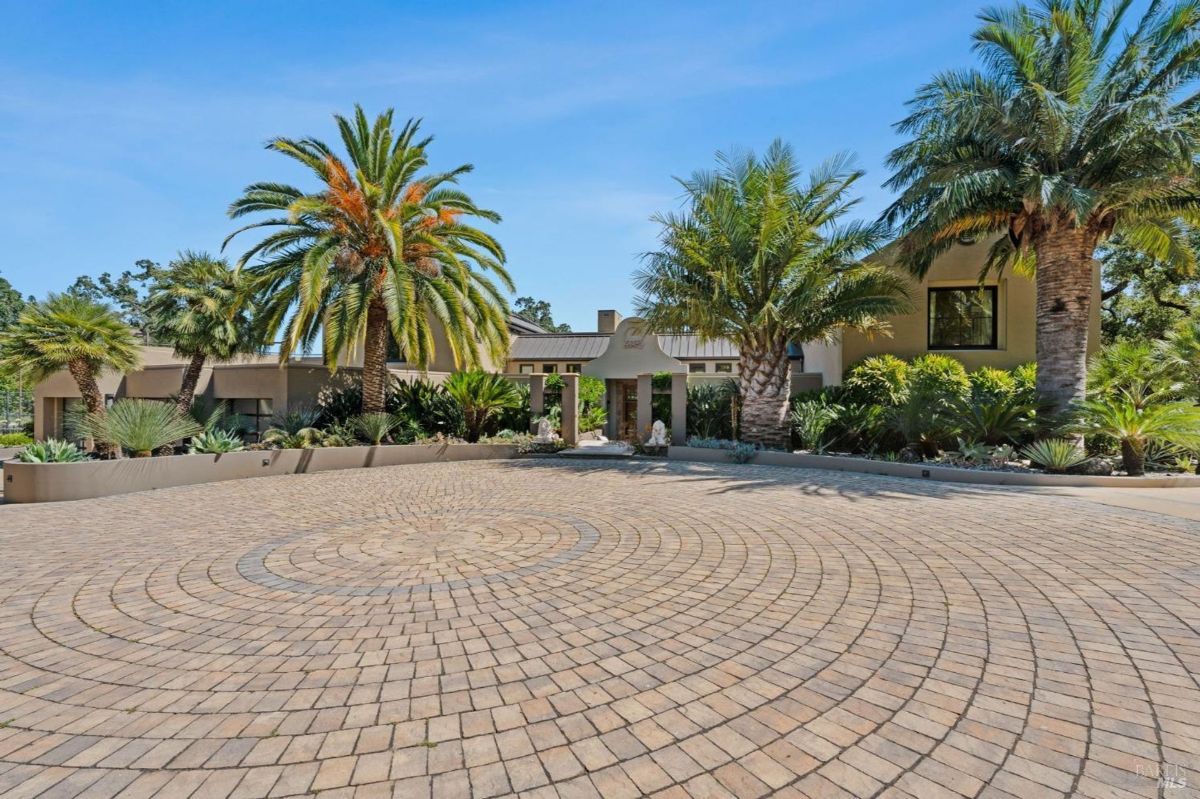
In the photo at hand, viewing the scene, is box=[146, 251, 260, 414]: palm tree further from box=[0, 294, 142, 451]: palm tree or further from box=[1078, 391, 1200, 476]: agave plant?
box=[1078, 391, 1200, 476]: agave plant

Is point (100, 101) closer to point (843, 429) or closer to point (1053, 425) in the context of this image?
point (843, 429)

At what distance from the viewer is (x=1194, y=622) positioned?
4.00m

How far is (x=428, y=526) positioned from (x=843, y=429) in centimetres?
1056

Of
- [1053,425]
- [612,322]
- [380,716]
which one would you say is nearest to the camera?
[380,716]

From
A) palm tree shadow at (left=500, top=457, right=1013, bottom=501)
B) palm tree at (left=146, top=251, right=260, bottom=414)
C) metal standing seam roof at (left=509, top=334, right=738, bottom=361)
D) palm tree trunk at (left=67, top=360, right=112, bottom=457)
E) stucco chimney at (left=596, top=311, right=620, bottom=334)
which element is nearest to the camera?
palm tree shadow at (left=500, top=457, right=1013, bottom=501)

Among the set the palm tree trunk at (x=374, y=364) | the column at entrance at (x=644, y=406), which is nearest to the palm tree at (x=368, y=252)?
the palm tree trunk at (x=374, y=364)

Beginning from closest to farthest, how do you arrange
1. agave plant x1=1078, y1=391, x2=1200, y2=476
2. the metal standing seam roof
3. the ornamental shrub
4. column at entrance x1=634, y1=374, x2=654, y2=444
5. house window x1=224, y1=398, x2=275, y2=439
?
agave plant x1=1078, y1=391, x2=1200, y2=476
the ornamental shrub
column at entrance x1=634, y1=374, x2=654, y2=444
house window x1=224, y1=398, x2=275, y2=439
the metal standing seam roof

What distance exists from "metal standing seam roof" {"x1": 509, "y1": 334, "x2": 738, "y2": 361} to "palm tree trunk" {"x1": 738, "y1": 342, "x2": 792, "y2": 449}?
12.9 metres

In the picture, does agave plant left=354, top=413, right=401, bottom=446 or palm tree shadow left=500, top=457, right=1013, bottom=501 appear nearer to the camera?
palm tree shadow left=500, top=457, right=1013, bottom=501

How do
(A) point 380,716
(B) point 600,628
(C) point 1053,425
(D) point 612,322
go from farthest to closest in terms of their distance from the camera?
1. (D) point 612,322
2. (C) point 1053,425
3. (B) point 600,628
4. (A) point 380,716

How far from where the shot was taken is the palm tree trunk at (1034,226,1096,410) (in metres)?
11.8

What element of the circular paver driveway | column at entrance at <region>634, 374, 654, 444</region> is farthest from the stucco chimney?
the circular paver driveway

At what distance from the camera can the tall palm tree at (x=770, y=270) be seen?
12844mm

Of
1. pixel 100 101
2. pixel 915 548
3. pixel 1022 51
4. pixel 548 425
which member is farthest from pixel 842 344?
pixel 100 101
